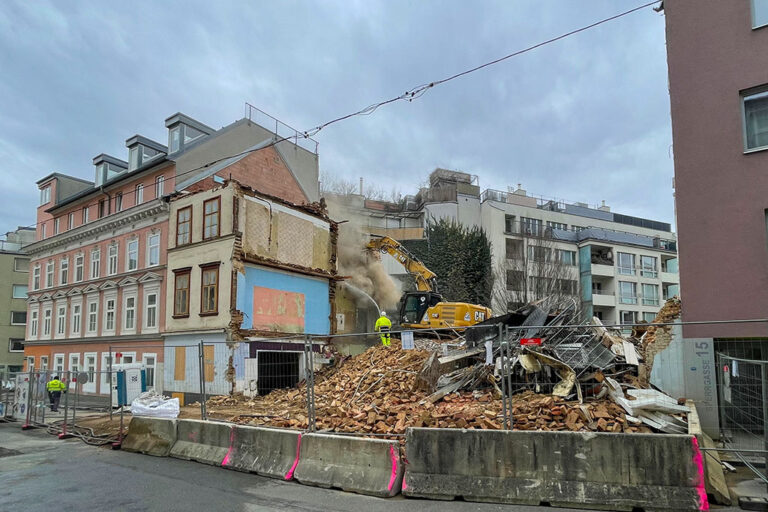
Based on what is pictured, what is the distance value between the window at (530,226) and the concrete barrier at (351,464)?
116ft

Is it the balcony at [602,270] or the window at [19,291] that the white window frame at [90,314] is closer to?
the window at [19,291]

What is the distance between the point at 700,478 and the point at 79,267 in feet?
115

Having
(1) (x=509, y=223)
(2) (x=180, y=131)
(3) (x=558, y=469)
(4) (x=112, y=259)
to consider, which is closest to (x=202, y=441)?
(3) (x=558, y=469)

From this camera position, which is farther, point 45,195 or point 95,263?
point 45,195

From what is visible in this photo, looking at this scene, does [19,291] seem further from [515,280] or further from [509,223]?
[509,223]

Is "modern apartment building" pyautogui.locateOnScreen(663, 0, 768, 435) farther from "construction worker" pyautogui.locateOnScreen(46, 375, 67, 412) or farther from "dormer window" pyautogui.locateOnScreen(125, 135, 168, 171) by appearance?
"dormer window" pyautogui.locateOnScreen(125, 135, 168, 171)

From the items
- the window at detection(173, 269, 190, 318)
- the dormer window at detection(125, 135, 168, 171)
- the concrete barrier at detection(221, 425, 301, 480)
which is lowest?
the concrete barrier at detection(221, 425, 301, 480)

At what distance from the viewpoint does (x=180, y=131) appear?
30.1 m

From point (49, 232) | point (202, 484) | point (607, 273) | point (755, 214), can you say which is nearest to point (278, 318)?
point (202, 484)

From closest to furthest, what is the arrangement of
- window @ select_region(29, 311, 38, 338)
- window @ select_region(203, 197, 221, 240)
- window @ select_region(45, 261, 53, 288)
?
window @ select_region(203, 197, 221, 240), window @ select_region(45, 261, 53, 288), window @ select_region(29, 311, 38, 338)

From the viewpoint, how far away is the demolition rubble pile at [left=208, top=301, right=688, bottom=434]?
8.26 meters

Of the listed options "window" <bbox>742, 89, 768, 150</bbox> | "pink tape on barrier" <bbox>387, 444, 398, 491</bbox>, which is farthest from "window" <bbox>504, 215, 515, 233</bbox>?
"pink tape on barrier" <bbox>387, 444, 398, 491</bbox>

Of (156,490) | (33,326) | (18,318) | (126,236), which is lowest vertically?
(156,490)

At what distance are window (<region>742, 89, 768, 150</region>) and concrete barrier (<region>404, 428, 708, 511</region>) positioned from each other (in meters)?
8.99
